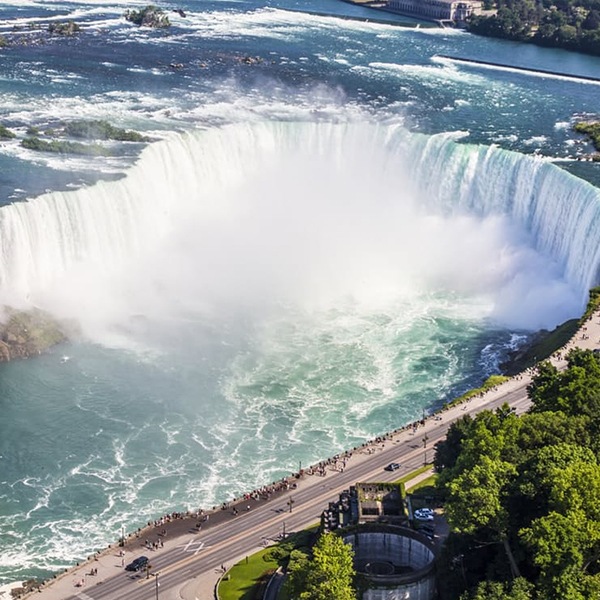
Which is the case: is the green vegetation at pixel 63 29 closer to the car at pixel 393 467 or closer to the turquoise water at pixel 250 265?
the turquoise water at pixel 250 265

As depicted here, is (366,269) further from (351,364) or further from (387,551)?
(387,551)

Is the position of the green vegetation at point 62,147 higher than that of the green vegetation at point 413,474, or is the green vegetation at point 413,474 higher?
the green vegetation at point 62,147

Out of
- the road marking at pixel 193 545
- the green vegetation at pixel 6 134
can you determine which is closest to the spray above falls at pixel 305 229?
the green vegetation at pixel 6 134

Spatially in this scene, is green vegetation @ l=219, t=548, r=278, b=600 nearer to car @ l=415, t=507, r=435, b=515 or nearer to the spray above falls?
car @ l=415, t=507, r=435, b=515

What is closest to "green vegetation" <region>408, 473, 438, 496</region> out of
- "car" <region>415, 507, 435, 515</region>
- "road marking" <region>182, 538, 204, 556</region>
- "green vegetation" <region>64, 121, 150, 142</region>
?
"car" <region>415, 507, 435, 515</region>

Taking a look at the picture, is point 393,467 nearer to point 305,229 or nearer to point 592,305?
point 592,305

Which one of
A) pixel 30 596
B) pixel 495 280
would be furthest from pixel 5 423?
pixel 495 280
